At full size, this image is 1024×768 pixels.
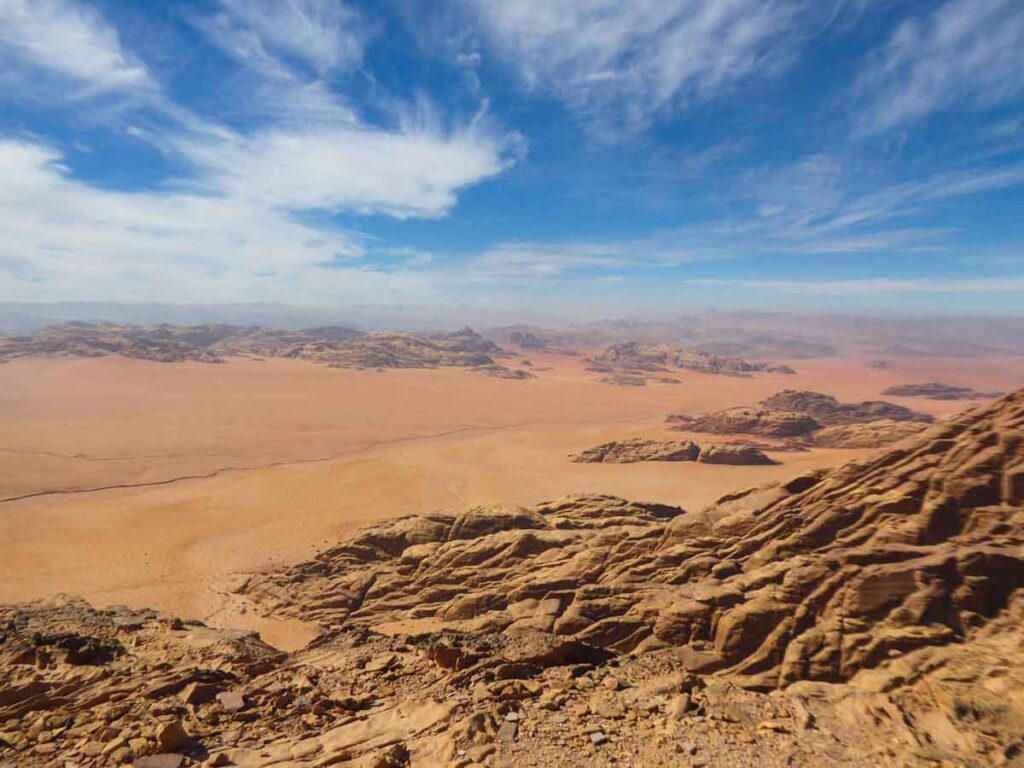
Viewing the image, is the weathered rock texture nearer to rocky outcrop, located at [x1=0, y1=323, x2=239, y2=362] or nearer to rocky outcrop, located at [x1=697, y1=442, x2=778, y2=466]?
rocky outcrop, located at [x1=697, y1=442, x2=778, y2=466]

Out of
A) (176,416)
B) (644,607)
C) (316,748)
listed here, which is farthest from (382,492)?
(176,416)

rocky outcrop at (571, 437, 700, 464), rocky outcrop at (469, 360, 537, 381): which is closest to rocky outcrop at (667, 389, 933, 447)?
rocky outcrop at (571, 437, 700, 464)

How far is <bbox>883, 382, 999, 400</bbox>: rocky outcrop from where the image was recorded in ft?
313

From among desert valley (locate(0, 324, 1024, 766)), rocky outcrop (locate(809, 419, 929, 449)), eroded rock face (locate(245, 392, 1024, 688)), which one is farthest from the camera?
rocky outcrop (locate(809, 419, 929, 449))

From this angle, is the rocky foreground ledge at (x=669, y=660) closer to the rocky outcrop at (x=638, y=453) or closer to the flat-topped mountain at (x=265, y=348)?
the rocky outcrop at (x=638, y=453)

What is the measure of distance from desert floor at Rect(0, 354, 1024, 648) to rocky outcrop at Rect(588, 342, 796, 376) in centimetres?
3243

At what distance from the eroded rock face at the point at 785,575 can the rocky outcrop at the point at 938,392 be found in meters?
103

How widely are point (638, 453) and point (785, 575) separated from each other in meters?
36.8

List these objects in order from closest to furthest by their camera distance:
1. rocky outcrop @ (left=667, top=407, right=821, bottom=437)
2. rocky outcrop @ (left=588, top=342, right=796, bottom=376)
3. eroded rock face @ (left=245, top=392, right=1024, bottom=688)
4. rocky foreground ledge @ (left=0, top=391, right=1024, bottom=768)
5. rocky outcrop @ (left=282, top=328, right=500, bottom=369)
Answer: rocky foreground ledge @ (left=0, top=391, right=1024, bottom=768) → eroded rock face @ (left=245, top=392, right=1024, bottom=688) → rocky outcrop @ (left=667, top=407, right=821, bottom=437) → rocky outcrop @ (left=282, top=328, right=500, bottom=369) → rocky outcrop @ (left=588, top=342, right=796, bottom=376)

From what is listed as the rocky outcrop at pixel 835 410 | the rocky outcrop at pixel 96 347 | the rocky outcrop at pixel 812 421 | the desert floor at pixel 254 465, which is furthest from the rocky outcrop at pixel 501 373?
the rocky outcrop at pixel 96 347

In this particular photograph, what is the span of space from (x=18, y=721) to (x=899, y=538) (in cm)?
1956

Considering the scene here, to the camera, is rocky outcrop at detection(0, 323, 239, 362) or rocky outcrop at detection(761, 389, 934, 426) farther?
rocky outcrop at detection(0, 323, 239, 362)

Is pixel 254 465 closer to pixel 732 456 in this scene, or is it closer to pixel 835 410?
pixel 732 456

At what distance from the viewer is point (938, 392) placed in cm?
9788
